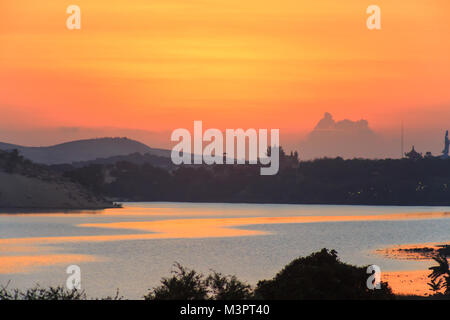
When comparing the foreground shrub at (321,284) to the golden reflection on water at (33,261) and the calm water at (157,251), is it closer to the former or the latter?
the calm water at (157,251)

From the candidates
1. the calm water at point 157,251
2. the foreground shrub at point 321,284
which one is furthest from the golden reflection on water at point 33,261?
the foreground shrub at point 321,284

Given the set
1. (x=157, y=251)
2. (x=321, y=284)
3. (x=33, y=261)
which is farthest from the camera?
(x=157, y=251)

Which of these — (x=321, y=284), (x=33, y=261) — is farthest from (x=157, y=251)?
(x=321, y=284)

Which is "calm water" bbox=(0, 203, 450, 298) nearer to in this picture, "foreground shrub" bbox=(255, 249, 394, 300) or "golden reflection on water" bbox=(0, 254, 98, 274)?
"golden reflection on water" bbox=(0, 254, 98, 274)

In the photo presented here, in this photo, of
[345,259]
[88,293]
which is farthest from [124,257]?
[88,293]

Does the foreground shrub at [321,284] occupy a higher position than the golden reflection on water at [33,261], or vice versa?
the foreground shrub at [321,284]

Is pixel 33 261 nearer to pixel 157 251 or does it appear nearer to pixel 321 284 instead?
pixel 157 251

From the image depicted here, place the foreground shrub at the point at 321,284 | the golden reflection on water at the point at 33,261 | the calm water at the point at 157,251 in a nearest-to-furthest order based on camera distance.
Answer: the foreground shrub at the point at 321,284 < the calm water at the point at 157,251 < the golden reflection on water at the point at 33,261

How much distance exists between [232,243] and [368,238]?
Result: 91.1 feet

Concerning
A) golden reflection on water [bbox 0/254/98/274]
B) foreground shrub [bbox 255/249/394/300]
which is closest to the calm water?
golden reflection on water [bbox 0/254/98/274]

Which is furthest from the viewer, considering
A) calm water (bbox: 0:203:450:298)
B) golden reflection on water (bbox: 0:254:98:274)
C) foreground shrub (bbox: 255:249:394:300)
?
golden reflection on water (bbox: 0:254:98:274)

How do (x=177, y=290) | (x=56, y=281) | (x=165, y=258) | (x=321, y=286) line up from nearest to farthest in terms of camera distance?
(x=177, y=290)
(x=321, y=286)
(x=56, y=281)
(x=165, y=258)
